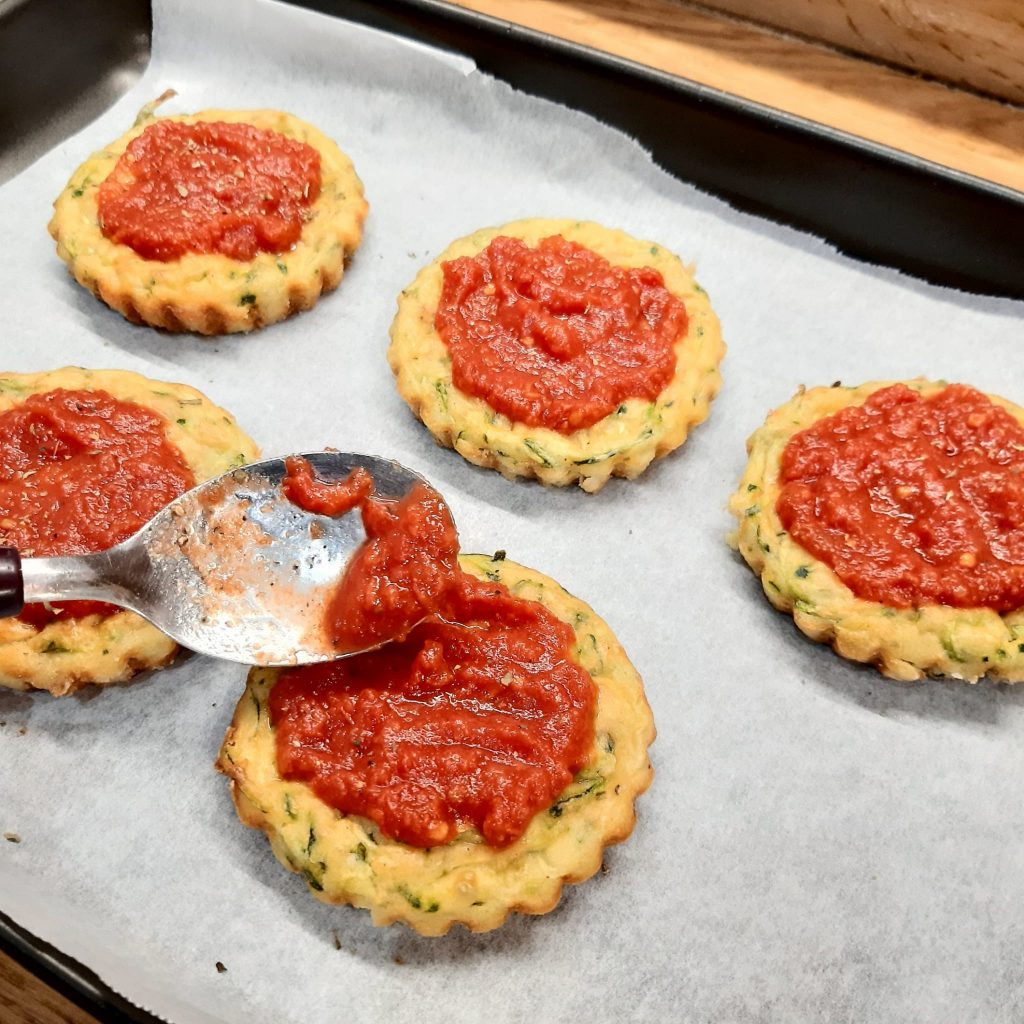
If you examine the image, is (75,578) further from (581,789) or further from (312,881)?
(581,789)

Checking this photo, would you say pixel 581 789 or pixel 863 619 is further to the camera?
pixel 863 619

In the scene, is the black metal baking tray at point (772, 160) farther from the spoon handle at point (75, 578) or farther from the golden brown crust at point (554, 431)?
the spoon handle at point (75, 578)

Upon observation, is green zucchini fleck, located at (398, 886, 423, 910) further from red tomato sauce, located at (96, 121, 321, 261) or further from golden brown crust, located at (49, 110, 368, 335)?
red tomato sauce, located at (96, 121, 321, 261)

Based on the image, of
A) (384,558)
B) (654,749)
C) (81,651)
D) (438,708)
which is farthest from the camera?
(654,749)

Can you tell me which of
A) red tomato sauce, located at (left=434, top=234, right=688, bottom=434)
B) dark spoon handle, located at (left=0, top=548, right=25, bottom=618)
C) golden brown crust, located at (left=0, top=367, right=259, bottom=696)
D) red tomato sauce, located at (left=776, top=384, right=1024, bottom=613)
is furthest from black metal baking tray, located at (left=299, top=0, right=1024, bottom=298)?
dark spoon handle, located at (left=0, top=548, right=25, bottom=618)

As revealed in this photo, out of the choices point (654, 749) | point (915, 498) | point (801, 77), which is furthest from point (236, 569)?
point (801, 77)

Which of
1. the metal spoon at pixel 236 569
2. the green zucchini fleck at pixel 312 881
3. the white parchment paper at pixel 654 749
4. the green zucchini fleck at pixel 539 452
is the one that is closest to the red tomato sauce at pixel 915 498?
the white parchment paper at pixel 654 749
